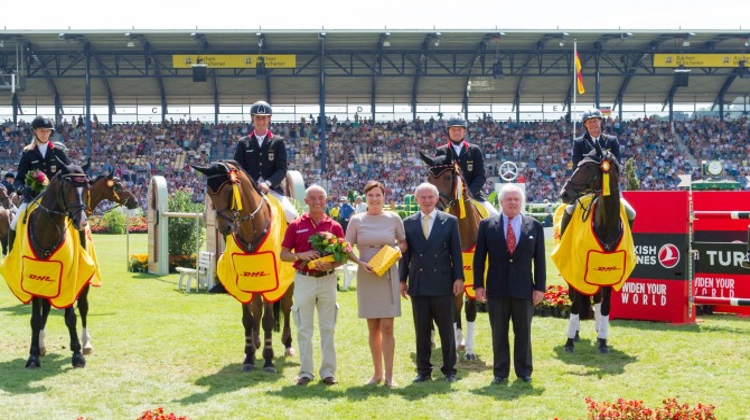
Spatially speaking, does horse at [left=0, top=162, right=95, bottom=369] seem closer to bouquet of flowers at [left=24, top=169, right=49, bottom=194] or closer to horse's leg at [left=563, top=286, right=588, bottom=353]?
bouquet of flowers at [left=24, top=169, right=49, bottom=194]

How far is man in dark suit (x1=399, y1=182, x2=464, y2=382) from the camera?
8359 millimetres

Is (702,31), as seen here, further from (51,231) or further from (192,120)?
(51,231)

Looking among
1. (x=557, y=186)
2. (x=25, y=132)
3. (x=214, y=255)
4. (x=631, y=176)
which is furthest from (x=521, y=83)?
(x=214, y=255)

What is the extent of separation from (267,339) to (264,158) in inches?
86.7

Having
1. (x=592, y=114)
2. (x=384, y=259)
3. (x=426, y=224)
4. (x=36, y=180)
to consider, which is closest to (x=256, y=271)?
(x=384, y=259)

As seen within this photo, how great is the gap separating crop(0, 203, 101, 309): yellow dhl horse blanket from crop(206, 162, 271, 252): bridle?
1912mm

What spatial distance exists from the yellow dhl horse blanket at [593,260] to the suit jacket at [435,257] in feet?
7.93

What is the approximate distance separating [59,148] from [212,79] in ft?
131

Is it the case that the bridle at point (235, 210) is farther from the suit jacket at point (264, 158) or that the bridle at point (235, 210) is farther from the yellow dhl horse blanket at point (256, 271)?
the suit jacket at point (264, 158)

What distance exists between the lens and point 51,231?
938 centimetres

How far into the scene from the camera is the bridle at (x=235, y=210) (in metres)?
8.59

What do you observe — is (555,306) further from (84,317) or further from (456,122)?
(84,317)

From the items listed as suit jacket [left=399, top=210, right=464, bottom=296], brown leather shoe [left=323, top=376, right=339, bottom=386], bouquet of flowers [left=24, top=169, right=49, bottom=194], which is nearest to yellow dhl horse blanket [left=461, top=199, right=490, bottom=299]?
suit jacket [left=399, top=210, right=464, bottom=296]

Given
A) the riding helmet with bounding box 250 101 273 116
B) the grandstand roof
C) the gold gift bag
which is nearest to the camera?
the gold gift bag
